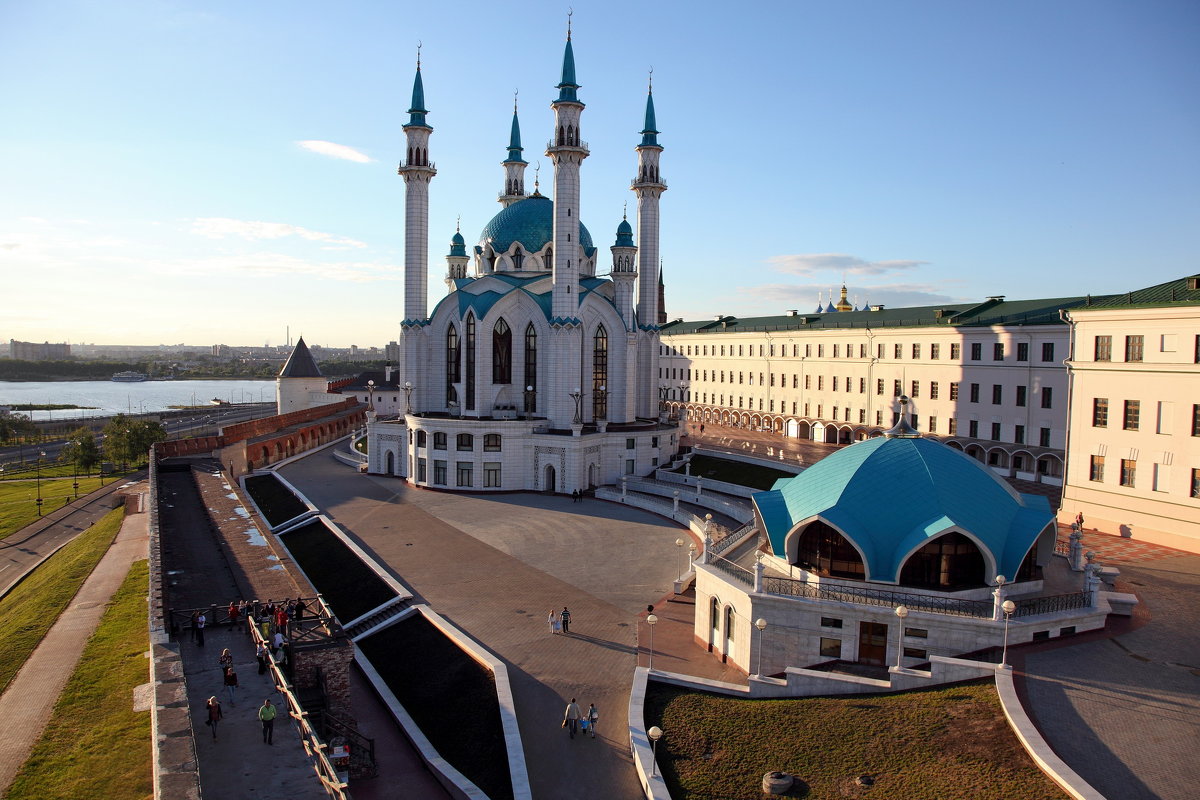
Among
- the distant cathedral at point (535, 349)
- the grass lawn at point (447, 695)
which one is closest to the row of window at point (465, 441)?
the distant cathedral at point (535, 349)

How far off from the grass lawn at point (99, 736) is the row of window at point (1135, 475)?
33.3 m

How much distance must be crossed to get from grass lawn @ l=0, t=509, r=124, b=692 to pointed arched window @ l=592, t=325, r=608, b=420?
95.9 feet

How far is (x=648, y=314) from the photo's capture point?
179 feet

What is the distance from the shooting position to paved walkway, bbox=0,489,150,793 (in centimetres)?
1881

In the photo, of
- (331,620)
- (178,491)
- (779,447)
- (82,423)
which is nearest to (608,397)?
(779,447)

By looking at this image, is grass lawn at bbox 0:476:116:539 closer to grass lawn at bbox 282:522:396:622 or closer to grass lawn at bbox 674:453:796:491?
grass lawn at bbox 282:522:396:622

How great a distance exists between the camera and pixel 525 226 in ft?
180

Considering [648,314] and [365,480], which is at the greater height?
[648,314]

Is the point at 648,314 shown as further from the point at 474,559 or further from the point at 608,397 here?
the point at 474,559

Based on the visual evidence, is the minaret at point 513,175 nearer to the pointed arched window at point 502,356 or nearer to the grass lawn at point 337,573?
the pointed arched window at point 502,356

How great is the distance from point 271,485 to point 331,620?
33.8 m

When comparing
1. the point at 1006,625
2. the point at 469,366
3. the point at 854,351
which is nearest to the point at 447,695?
the point at 1006,625

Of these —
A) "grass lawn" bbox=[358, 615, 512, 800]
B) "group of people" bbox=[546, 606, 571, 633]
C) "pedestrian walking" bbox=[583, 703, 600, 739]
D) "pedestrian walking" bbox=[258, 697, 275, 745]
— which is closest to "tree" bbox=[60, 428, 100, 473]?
"grass lawn" bbox=[358, 615, 512, 800]

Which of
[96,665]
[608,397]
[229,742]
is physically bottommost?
[96,665]
